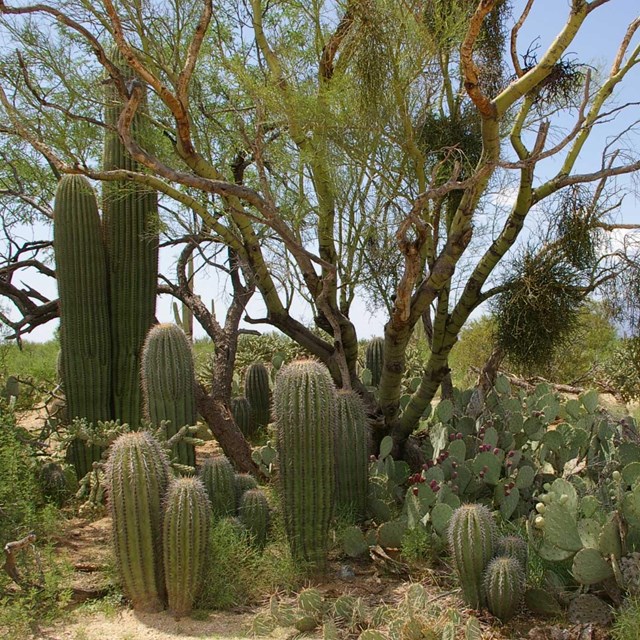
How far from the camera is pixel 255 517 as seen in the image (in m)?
5.65

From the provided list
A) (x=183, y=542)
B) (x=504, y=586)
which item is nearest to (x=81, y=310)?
(x=183, y=542)

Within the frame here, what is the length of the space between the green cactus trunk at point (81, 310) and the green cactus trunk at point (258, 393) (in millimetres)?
2145

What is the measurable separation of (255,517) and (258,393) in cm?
377

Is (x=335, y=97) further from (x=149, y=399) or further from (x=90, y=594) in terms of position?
(x=90, y=594)

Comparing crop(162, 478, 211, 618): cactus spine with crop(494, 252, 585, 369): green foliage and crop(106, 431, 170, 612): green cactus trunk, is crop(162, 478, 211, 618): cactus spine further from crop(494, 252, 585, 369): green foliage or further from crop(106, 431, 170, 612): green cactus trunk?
crop(494, 252, 585, 369): green foliage

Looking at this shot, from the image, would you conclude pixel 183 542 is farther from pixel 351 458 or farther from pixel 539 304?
pixel 539 304

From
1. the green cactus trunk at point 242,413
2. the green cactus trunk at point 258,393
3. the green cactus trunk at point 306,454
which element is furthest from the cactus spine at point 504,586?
the green cactus trunk at point 258,393

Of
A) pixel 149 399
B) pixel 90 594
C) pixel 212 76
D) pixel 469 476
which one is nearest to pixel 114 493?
pixel 90 594

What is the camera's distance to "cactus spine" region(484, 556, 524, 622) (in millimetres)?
4504

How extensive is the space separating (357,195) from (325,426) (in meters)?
2.67

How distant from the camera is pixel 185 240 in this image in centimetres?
825

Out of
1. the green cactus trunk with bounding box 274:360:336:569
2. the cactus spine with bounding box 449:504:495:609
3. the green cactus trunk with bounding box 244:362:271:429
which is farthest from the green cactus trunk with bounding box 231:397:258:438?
the cactus spine with bounding box 449:504:495:609

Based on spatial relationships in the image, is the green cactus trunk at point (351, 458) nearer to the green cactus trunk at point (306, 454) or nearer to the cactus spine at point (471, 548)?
the green cactus trunk at point (306, 454)

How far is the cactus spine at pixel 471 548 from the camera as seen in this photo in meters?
4.64
